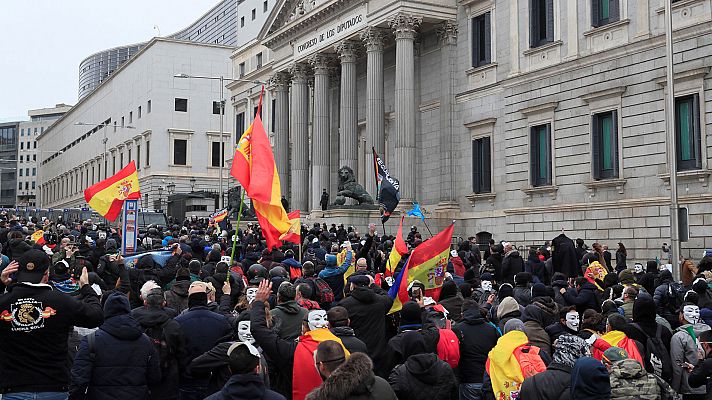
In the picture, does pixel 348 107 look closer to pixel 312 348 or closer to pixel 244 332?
pixel 244 332

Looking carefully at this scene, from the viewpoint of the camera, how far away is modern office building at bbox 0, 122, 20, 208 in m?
156

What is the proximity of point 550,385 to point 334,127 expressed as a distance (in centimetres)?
4220

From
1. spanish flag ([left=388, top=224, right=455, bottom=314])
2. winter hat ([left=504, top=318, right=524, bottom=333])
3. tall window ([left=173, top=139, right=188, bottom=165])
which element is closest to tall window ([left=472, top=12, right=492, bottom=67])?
spanish flag ([left=388, top=224, right=455, bottom=314])

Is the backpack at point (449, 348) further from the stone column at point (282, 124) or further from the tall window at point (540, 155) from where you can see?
the stone column at point (282, 124)

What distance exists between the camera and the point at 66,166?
381 feet

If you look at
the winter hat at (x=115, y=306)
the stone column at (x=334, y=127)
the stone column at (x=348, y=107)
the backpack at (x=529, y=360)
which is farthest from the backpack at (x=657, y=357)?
the stone column at (x=334, y=127)

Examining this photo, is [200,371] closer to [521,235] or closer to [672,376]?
[672,376]

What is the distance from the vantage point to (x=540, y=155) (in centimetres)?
3369

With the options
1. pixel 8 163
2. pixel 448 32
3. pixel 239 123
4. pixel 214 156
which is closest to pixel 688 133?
pixel 448 32

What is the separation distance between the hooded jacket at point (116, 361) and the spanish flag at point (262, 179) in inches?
194

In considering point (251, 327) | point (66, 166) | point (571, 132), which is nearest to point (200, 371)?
point (251, 327)

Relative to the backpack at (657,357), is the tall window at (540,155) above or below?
above

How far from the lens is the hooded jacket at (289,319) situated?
27.4 ft

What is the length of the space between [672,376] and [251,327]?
5.17 metres
